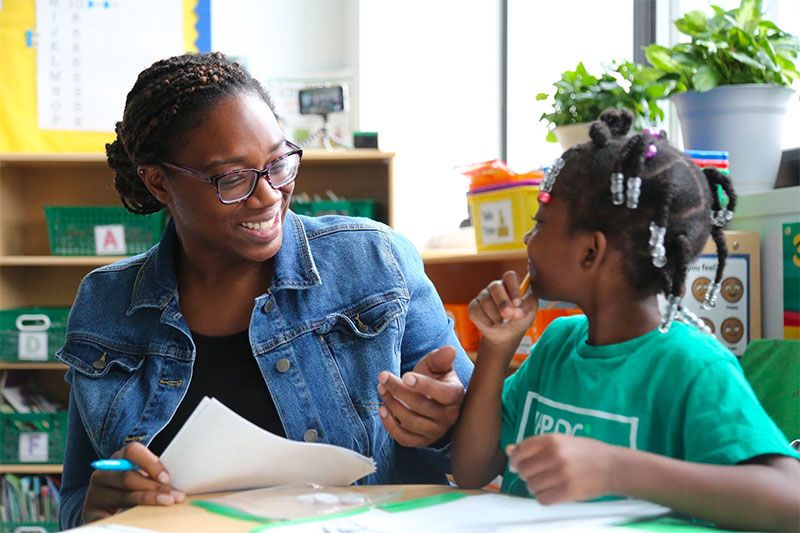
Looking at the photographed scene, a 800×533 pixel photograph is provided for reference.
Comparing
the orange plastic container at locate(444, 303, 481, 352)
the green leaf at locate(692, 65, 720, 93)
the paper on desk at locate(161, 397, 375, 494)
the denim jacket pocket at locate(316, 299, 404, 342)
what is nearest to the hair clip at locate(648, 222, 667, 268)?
the paper on desk at locate(161, 397, 375, 494)

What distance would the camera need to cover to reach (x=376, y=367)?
1.20 meters

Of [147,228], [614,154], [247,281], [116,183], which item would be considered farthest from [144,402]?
[147,228]

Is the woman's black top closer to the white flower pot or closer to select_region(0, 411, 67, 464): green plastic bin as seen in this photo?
the white flower pot

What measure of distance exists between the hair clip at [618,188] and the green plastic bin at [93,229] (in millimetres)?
2552

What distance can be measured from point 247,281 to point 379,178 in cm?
208

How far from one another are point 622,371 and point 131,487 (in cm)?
55

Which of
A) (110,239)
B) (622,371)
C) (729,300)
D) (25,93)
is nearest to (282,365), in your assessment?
(622,371)

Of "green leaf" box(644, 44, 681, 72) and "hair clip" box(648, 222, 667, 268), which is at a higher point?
"green leaf" box(644, 44, 681, 72)

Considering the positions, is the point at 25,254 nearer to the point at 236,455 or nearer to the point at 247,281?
the point at 247,281

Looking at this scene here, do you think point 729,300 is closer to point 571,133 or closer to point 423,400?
point 571,133

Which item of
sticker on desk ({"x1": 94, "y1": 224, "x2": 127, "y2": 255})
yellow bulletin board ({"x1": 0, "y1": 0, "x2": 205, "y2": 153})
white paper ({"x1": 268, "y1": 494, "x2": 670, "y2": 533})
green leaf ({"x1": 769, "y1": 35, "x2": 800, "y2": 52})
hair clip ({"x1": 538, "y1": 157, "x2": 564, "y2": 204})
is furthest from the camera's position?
yellow bulletin board ({"x1": 0, "y1": 0, "x2": 205, "y2": 153})

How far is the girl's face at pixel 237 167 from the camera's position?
→ 1.19 metres

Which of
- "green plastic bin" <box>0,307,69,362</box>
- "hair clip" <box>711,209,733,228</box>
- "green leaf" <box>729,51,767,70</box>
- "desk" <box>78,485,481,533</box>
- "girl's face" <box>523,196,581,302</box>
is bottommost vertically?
"green plastic bin" <box>0,307,69,362</box>

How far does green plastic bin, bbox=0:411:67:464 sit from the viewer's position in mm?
3021
